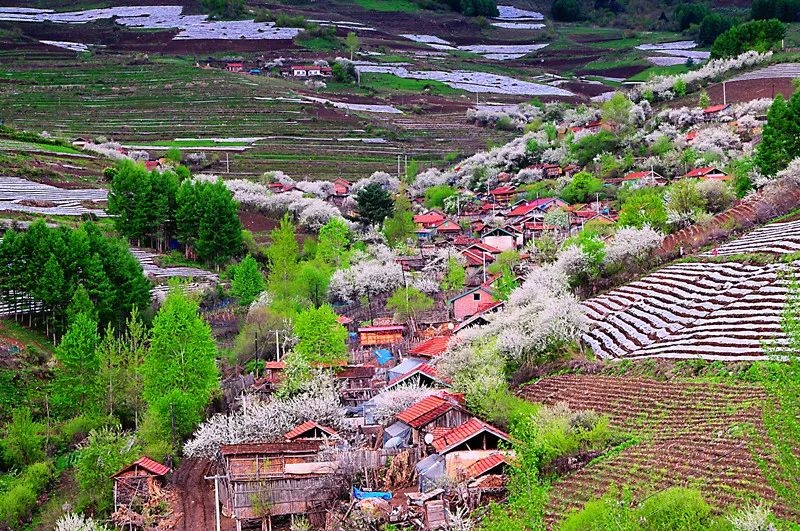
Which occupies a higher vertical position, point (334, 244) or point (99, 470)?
point (99, 470)

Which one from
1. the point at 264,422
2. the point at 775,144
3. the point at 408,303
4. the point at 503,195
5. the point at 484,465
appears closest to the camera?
the point at 484,465

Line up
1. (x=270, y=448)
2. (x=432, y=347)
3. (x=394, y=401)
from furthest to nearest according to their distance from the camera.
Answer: (x=432, y=347) → (x=394, y=401) → (x=270, y=448)

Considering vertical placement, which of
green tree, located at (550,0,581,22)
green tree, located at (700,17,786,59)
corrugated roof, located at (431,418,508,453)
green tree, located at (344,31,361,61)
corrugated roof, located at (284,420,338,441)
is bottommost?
corrugated roof, located at (284,420,338,441)

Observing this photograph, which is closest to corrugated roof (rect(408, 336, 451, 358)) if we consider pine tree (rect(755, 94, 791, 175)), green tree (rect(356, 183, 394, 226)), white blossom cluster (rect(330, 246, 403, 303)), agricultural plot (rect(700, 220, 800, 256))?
agricultural plot (rect(700, 220, 800, 256))

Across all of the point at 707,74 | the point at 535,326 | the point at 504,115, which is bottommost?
the point at 504,115

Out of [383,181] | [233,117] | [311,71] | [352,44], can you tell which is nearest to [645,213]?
[383,181]

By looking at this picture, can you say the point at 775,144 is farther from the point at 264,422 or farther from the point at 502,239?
the point at 264,422

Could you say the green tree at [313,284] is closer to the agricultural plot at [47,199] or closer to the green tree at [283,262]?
the green tree at [283,262]

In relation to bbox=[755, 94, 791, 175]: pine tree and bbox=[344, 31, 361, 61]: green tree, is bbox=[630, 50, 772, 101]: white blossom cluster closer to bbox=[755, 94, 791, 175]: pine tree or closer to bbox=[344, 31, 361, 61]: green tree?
bbox=[755, 94, 791, 175]: pine tree
